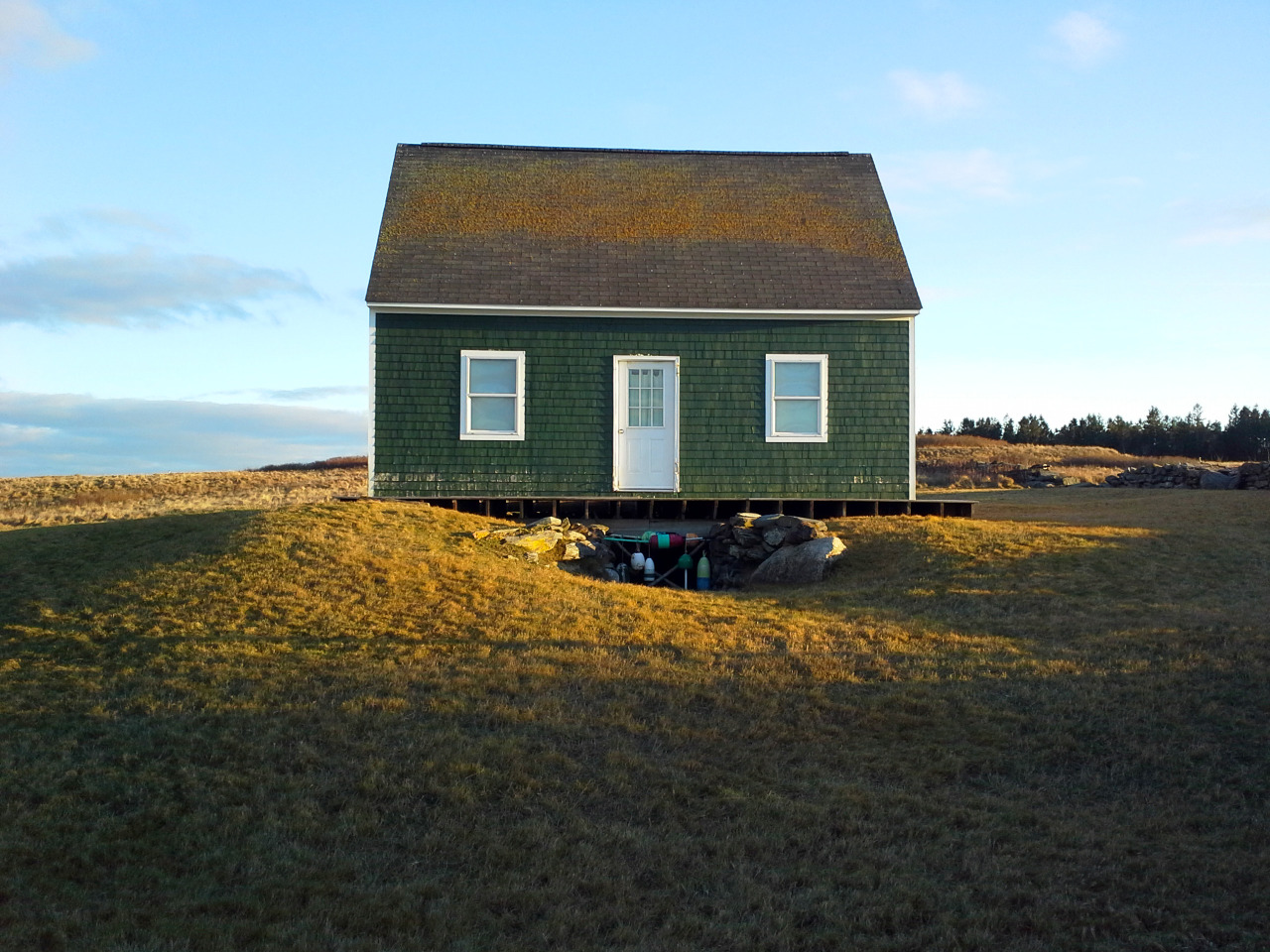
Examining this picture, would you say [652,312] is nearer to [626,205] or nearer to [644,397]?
[644,397]

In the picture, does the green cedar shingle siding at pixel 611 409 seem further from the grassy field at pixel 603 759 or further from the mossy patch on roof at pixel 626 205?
the grassy field at pixel 603 759

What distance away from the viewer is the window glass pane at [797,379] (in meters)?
20.2

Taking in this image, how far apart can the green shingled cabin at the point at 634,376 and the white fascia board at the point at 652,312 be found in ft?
0.12

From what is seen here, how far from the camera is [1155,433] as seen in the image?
55.4 m

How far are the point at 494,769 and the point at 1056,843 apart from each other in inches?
160

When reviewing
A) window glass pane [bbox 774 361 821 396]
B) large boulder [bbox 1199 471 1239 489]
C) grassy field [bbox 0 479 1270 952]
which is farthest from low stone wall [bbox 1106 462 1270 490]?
window glass pane [bbox 774 361 821 396]

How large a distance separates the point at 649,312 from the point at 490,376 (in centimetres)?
316

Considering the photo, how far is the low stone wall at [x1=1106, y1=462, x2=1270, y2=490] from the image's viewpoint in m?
28.4

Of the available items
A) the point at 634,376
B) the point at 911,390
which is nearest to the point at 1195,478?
the point at 911,390

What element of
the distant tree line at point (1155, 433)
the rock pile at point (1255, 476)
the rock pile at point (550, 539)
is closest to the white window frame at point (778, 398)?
the rock pile at point (550, 539)

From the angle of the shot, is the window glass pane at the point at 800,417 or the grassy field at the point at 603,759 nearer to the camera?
the grassy field at the point at 603,759

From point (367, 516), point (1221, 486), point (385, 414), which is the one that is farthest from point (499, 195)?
point (1221, 486)

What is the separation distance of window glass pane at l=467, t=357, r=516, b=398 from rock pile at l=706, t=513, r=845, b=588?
4651mm

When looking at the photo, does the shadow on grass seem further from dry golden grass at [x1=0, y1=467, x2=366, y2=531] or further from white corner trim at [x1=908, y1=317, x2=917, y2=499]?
white corner trim at [x1=908, y1=317, x2=917, y2=499]
